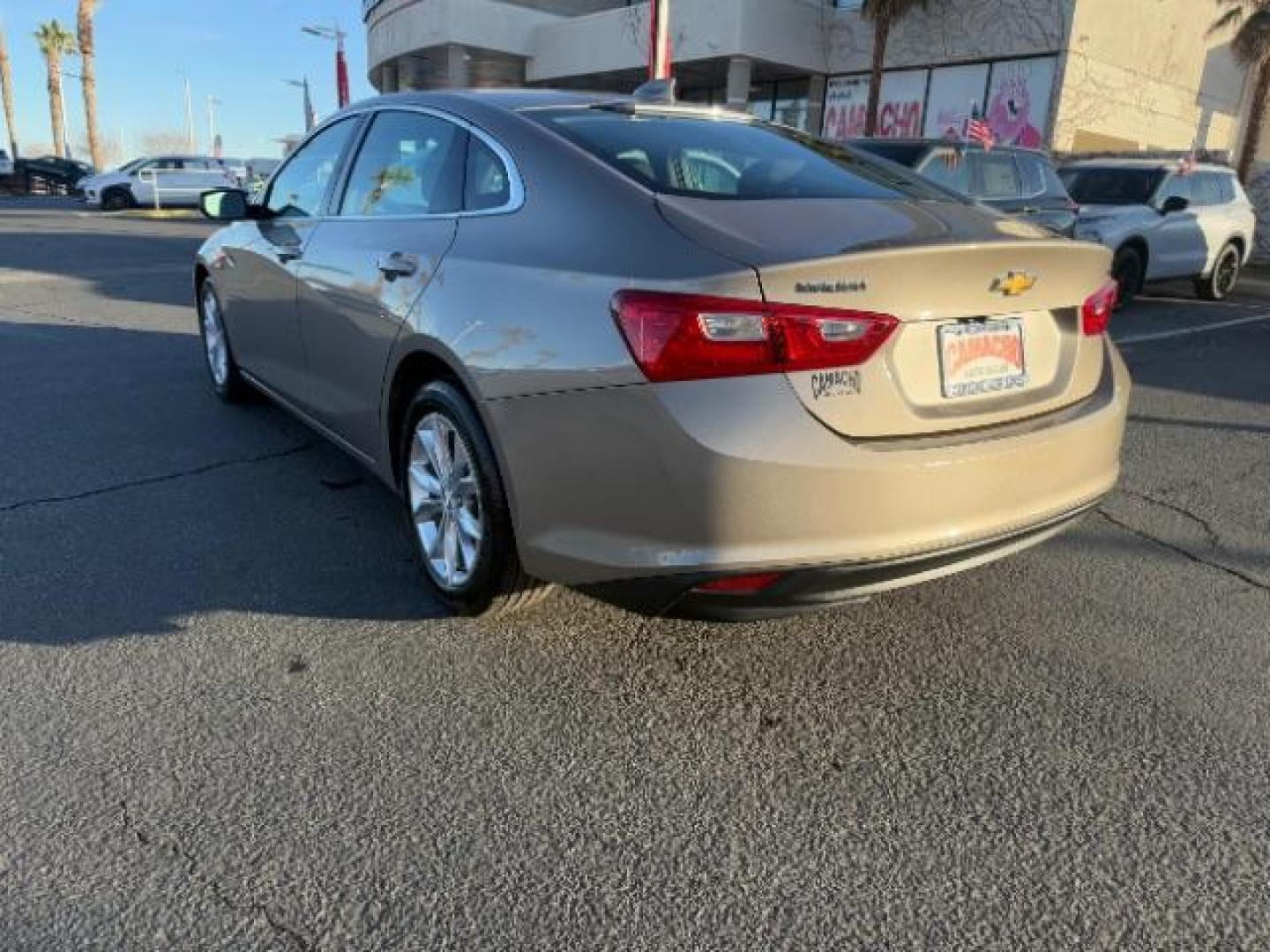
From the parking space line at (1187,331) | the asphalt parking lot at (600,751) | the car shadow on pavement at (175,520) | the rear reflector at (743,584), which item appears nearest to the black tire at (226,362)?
the car shadow on pavement at (175,520)

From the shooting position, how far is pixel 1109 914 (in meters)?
1.95

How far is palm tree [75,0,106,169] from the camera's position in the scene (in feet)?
123

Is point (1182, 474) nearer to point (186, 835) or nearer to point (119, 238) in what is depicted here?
point (186, 835)

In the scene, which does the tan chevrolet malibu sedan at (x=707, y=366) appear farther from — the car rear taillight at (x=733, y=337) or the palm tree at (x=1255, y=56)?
the palm tree at (x=1255, y=56)

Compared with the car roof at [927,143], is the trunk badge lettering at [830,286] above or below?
below

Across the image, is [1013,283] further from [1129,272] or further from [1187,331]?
[1129,272]

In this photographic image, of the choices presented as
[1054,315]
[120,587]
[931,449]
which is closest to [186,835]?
[120,587]

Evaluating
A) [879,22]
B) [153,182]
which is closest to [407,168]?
[879,22]

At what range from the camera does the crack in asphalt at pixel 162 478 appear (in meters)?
4.03

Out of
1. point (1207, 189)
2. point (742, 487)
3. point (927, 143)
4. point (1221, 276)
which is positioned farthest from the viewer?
Answer: point (1221, 276)

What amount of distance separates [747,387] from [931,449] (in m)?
0.51

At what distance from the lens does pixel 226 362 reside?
5.40m

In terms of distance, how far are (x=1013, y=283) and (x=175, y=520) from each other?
320 centimetres

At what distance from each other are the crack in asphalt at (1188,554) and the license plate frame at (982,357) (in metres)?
1.62
